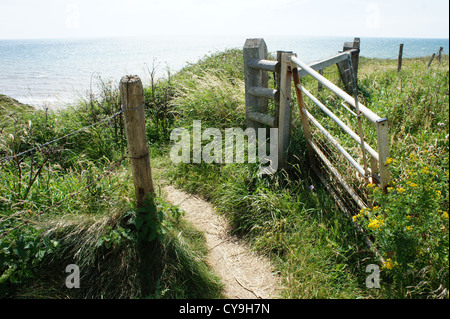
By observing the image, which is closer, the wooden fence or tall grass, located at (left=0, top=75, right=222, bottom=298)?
tall grass, located at (left=0, top=75, right=222, bottom=298)

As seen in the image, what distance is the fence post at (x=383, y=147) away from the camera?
219cm

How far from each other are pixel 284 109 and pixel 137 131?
206 centimetres

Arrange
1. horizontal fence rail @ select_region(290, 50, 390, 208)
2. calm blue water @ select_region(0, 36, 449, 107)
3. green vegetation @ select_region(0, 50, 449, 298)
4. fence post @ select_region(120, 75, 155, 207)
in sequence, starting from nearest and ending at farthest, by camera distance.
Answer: green vegetation @ select_region(0, 50, 449, 298) → horizontal fence rail @ select_region(290, 50, 390, 208) → fence post @ select_region(120, 75, 155, 207) → calm blue water @ select_region(0, 36, 449, 107)

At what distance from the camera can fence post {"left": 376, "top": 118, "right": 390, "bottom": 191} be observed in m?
2.19

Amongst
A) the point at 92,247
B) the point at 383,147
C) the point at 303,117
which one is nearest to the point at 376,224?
the point at 383,147

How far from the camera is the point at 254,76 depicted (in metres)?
4.61

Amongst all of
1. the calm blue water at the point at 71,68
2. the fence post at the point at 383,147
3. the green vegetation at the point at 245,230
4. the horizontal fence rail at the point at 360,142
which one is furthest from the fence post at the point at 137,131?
the calm blue water at the point at 71,68

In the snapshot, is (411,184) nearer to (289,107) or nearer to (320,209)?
(320,209)

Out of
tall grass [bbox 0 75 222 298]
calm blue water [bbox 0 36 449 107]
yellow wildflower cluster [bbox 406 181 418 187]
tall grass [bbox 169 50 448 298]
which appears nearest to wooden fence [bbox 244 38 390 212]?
tall grass [bbox 169 50 448 298]

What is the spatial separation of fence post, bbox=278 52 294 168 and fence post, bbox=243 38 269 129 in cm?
64

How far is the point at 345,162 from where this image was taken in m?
3.46

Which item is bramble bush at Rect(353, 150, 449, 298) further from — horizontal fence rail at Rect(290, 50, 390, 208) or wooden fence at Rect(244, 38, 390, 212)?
wooden fence at Rect(244, 38, 390, 212)

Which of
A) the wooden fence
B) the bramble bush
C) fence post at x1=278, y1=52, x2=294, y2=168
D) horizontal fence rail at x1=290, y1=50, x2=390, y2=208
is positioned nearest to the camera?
the bramble bush

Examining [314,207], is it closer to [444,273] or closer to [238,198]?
[238,198]
